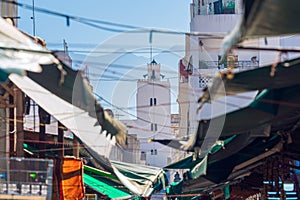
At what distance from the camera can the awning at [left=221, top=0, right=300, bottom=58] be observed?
3263 millimetres

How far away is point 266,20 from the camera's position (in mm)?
3385

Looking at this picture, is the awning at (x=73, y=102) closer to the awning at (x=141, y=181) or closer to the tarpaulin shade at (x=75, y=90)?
the tarpaulin shade at (x=75, y=90)

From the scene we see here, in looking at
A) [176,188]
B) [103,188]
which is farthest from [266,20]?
[176,188]

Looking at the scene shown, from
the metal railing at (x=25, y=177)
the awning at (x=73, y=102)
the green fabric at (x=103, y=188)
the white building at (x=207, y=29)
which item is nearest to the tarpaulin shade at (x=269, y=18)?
the awning at (x=73, y=102)

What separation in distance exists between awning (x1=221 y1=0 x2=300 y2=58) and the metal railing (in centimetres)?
231

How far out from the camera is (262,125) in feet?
17.8

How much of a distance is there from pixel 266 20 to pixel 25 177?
2.88 metres

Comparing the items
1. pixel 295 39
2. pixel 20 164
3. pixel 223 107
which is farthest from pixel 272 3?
pixel 295 39

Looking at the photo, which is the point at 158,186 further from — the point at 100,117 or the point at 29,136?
the point at 100,117

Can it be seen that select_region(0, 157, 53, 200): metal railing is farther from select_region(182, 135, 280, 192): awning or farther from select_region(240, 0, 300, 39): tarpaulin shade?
select_region(182, 135, 280, 192): awning

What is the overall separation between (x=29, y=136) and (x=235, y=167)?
3092 mm

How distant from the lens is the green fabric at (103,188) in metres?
9.99

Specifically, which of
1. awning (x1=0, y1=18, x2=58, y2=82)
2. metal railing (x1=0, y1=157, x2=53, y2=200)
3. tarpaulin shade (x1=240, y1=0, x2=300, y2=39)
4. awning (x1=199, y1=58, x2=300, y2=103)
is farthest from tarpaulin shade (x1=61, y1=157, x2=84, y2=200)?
tarpaulin shade (x1=240, y1=0, x2=300, y2=39)

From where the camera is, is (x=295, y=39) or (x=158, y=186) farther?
(x=295, y=39)
